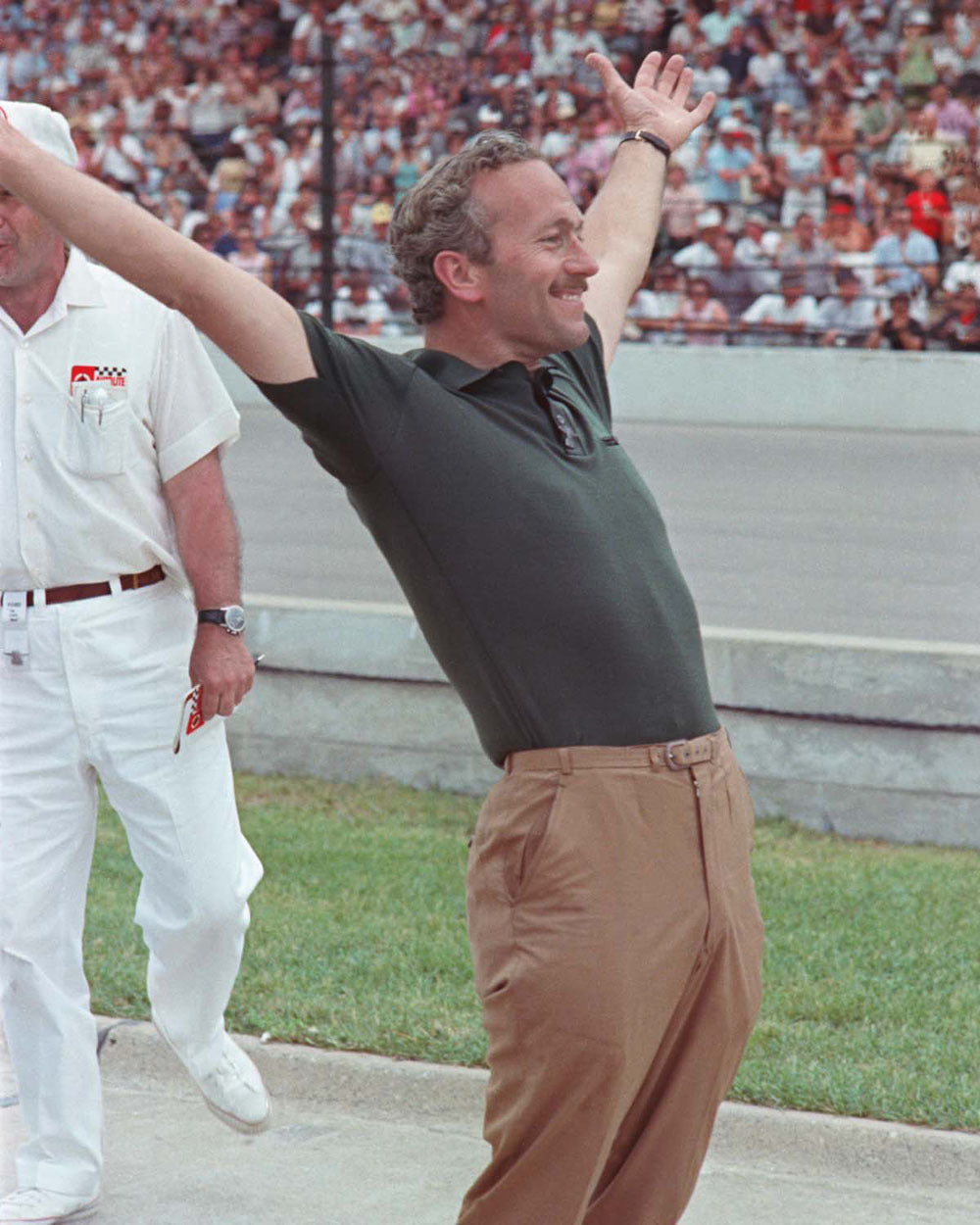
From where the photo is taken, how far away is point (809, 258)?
15000mm

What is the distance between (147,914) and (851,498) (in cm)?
783

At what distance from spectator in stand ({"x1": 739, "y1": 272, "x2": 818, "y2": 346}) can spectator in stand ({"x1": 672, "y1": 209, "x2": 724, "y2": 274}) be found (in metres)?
0.57

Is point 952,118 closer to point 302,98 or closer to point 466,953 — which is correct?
point 302,98

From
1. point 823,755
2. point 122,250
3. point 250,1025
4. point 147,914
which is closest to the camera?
point 122,250

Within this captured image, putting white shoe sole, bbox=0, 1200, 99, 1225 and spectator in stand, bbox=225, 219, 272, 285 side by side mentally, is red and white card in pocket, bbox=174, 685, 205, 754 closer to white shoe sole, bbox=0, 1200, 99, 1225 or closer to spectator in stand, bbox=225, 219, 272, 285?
white shoe sole, bbox=0, 1200, 99, 1225

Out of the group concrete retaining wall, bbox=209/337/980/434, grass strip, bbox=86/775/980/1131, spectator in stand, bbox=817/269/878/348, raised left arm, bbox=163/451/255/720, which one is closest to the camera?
raised left arm, bbox=163/451/255/720

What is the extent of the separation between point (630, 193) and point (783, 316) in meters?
12.3

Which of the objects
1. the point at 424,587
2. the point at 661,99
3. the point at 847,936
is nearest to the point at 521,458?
the point at 424,587

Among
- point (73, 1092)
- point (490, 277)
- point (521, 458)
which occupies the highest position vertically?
point (490, 277)

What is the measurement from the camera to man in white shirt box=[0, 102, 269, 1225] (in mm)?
3666

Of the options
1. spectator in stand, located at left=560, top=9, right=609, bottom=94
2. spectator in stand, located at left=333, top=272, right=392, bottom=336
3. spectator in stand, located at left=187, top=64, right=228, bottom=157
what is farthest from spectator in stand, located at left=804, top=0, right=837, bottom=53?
spectator in stand, located at left=187, top=64, right=228, bottom=157

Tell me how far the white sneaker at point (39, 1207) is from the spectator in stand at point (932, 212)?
1213cm

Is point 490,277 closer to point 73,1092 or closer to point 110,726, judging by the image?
point 110,726

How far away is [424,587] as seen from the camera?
2.62 meters
